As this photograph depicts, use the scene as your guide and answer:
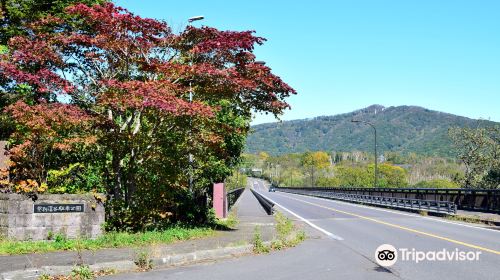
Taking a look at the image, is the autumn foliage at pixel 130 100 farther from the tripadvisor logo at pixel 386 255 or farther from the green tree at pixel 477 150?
the green tree at pixel 477 150

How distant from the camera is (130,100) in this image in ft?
39.1

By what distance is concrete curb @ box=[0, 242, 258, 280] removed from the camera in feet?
26.7

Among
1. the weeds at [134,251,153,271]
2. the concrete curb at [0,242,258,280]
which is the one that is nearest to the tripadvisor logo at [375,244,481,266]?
the concrete curb at [0,242,258,280]

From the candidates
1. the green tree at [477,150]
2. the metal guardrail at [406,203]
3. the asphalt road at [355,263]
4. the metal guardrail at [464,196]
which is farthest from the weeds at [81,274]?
the green tree at [477,150]

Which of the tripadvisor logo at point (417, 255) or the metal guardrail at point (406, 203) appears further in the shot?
the metal guardrail at point (406, 203)

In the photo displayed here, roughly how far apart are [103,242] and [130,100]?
3452mm

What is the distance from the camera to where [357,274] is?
889 centimetres

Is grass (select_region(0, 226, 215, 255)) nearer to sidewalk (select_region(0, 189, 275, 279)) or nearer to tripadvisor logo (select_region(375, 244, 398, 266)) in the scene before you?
sidewalk (select_region(0, 189, 275, 279))

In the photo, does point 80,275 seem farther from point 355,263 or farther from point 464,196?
point 464,196

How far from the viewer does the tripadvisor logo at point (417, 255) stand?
10.5 m

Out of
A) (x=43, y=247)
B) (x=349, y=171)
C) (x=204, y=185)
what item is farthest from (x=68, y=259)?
(x=349, y=171)

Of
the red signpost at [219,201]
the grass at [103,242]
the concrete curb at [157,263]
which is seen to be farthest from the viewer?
the red signpost at [219,201]

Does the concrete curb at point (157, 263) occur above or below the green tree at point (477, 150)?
below

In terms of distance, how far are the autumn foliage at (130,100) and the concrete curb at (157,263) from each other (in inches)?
141
